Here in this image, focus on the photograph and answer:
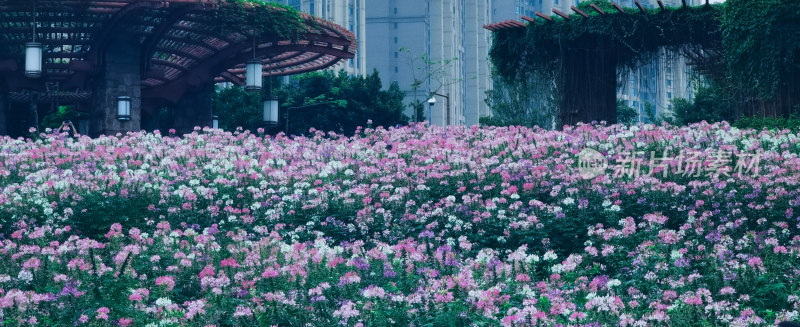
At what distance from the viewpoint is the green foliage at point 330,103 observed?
4266cm

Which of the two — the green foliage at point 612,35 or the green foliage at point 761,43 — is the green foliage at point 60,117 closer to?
the green foliage at point 612,35

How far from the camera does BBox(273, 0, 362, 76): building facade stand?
7762 centimetres

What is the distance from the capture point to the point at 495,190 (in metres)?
11.6

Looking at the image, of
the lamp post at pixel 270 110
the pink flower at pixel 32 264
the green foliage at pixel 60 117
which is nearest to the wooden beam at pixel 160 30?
the lamp post at pixel 270 110

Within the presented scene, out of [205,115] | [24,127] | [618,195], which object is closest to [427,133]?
[618,195]

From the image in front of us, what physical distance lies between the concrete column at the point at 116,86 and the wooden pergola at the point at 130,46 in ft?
0.08

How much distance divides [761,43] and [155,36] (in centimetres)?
1409

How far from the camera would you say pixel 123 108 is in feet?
67.1

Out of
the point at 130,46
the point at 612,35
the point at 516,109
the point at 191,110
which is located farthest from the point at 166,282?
the point at 516,109

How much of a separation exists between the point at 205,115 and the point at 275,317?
63.8 ft

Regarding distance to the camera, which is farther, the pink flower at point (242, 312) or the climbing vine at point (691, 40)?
the climbing vine at point (691, 40)

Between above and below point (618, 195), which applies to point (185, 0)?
above

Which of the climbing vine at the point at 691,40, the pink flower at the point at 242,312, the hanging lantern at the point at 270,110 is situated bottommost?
the pink flower at the point at 242,312

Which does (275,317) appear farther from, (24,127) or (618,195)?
(24,127)
